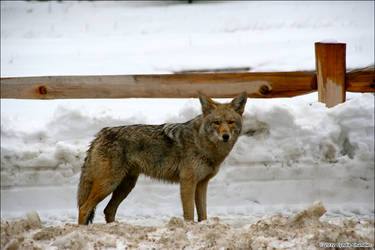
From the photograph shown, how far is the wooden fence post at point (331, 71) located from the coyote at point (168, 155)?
1.94 m

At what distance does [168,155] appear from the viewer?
16.3 ft

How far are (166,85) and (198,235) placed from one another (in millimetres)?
3128

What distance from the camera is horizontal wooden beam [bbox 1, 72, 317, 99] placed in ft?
20.8

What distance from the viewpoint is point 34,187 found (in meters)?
6.29

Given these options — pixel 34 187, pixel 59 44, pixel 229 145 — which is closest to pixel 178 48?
pixel 59 44

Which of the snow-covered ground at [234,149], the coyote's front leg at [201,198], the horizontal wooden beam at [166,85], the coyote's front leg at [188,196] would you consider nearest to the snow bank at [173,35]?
the snow-covered ground at [234,149]

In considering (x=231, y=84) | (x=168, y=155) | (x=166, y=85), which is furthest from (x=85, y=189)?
(x=231, y=84)

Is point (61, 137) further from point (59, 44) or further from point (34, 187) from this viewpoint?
point (59, 44)

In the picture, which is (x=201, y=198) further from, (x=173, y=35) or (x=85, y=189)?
(x=173, y=35)

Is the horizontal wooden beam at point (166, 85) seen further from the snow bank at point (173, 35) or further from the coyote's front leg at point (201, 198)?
the snow bank at point (173, 35)

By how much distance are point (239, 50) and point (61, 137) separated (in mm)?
6426

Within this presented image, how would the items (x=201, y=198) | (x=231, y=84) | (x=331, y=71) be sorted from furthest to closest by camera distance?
(x=231, y=84)
(x=331, y=71)
(x=201, y=198)

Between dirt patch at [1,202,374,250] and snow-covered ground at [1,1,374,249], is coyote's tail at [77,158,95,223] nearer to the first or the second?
snow-covered ground at [1,1,374,249]

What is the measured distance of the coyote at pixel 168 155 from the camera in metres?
4.80
